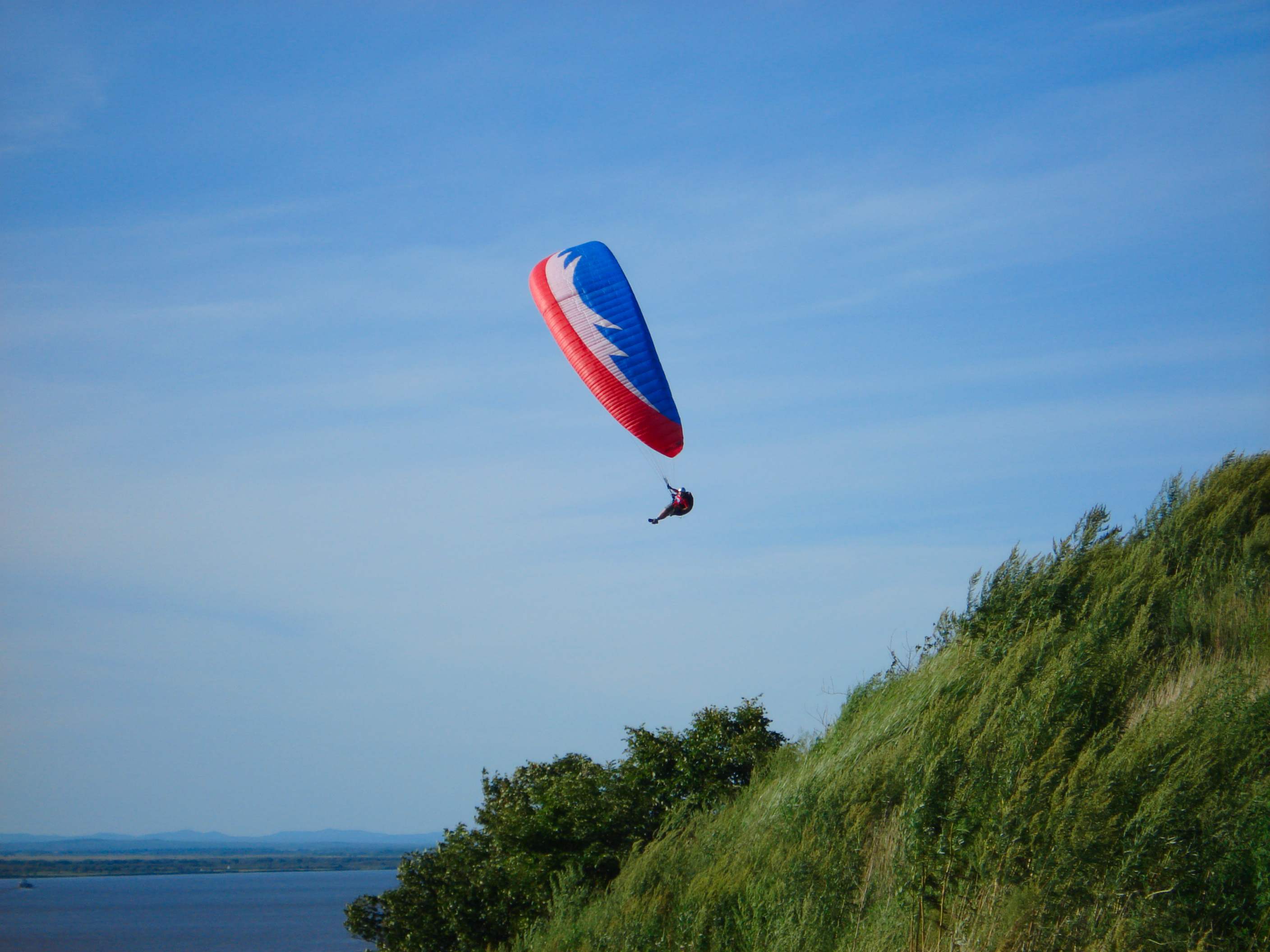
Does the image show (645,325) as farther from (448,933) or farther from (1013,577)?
(448,933)

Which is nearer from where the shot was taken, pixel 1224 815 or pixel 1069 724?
pixel 1224 815

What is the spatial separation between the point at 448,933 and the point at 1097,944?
1905 cm

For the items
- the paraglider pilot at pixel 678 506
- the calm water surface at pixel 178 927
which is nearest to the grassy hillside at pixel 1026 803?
the paraglider pilot at pixel 678 506

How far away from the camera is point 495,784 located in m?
28.2

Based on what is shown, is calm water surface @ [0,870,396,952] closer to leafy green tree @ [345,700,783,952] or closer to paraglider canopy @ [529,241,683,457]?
leafy green tree @ [345,700,783,952]

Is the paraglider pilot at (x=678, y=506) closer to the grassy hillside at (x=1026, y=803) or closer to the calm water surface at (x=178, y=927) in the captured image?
the grassy hillside at (x=1026, y=803)

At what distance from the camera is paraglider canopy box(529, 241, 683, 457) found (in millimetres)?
16797

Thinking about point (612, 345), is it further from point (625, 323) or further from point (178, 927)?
point (178, 927)

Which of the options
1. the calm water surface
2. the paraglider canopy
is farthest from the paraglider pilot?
the calm water surface

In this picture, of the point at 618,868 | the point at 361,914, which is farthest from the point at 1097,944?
the point at 361,914

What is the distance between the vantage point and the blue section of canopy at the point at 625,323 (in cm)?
1680

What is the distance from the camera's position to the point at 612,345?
55.4 feet

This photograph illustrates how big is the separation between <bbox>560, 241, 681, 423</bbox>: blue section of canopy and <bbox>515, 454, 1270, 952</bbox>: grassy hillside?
569cm

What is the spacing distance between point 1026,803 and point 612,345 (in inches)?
396
